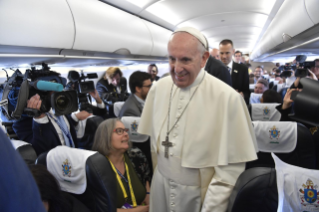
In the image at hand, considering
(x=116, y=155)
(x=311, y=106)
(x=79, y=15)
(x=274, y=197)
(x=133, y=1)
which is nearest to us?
(x=311, y=106)

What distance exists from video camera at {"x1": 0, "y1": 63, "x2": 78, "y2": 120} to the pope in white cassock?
1.03 meters

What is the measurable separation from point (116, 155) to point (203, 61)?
140 cm

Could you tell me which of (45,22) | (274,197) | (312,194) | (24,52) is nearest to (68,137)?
(24,52)

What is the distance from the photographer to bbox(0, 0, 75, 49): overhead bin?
4.48ft

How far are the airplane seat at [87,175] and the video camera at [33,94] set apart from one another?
49cm

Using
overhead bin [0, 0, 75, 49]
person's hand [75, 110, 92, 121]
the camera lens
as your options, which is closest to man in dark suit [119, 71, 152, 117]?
person's hand [75, 110, 92, 121]

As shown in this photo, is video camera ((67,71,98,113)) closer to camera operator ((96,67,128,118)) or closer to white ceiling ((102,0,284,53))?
white ceiling ((102,0,284,53))

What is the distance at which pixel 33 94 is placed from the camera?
73.6 inches

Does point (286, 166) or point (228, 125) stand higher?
point (228, 125)

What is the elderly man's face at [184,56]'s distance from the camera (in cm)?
117

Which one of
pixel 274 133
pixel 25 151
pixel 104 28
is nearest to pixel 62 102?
pixel 25 151

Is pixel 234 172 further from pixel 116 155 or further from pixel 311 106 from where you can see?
pixel 116 155

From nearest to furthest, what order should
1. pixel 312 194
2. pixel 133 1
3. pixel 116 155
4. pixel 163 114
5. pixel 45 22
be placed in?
pixel 312 194 → pixel 163 114 → pixel 45 22 → pixel 116 155 → pixel 133 1

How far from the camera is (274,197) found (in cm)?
115
